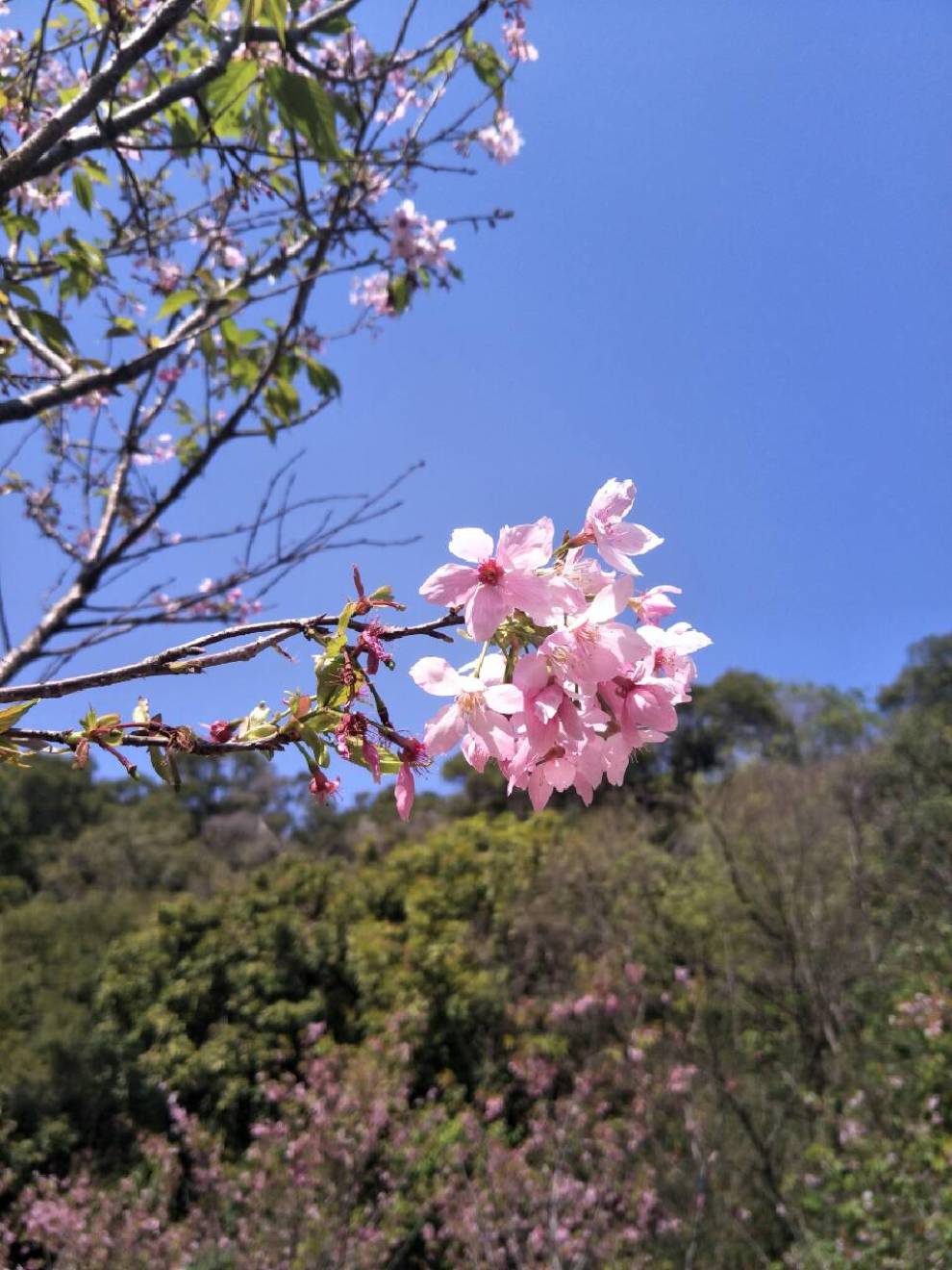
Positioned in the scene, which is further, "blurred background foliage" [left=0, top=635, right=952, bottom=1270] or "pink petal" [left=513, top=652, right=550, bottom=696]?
"blurred background foliage" [left=0, top=635, right=952, bottom=1270]

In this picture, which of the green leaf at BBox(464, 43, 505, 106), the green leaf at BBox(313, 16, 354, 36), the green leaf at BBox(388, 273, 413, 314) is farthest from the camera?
the green leaf at BBox(388, 273, 413, 314)

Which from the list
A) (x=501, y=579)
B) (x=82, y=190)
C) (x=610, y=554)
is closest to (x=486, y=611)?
(x=501, y=579)

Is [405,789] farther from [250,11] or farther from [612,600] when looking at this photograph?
[250,11]

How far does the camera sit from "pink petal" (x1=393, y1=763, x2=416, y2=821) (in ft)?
2.62

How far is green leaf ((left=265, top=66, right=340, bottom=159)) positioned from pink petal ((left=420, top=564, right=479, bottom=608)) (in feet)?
3.78

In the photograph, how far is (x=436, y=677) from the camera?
2.55 ft

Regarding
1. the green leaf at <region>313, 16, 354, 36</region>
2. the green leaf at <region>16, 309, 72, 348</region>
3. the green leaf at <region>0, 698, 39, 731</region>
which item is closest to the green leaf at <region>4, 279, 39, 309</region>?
the green leaf at <region>16, 309, 72, 348</region>

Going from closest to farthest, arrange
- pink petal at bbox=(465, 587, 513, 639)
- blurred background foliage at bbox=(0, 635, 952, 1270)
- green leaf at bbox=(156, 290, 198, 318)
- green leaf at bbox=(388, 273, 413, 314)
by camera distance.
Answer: pink petal at bbox=(465, 587, 513, 639) < green leaf at bbox=(156, 290, 198, 318) < green leaf at bbox=(388, 273, 413, 314) < blurred background foliage at bbox=(0, 635, 952, 1270)

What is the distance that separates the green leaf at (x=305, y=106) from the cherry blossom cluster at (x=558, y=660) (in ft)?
3.66

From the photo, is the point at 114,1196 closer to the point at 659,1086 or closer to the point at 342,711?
the point at 659,1086

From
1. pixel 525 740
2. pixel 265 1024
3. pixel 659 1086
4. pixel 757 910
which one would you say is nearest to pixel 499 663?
pixel 525 740

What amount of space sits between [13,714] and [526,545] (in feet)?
1.56

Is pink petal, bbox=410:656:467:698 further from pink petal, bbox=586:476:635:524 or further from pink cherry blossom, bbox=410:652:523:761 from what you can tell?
pink petal, bbox=586:476:635:524

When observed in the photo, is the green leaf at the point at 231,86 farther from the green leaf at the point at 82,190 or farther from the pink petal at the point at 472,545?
the pink petal at the point at 472,545
